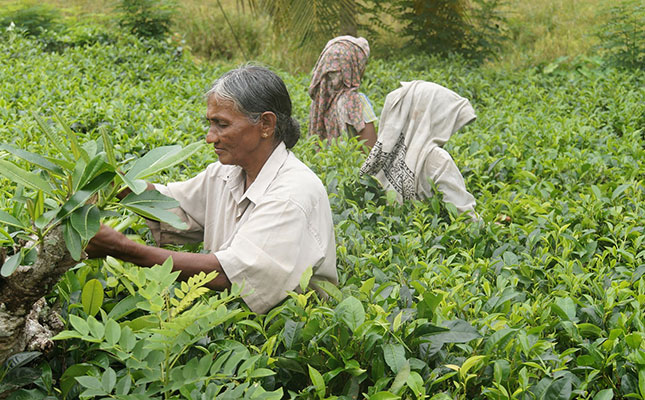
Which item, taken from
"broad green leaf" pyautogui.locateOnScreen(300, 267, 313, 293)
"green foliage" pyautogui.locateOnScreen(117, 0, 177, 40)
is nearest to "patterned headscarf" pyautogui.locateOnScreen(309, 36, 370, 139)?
"broad green leaf" pyautogui.locateOnScreen(300, 267, 313, 293)

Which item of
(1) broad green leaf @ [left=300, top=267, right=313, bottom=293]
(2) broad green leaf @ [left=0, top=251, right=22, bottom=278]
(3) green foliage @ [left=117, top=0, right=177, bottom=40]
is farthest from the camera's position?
(3) green foliage @ [left=117, top=0, right=177, bottom=40]

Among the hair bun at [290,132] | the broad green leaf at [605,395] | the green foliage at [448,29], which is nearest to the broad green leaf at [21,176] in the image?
the hair bun at [290,132]

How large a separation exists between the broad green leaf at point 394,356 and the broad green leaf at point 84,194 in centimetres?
86

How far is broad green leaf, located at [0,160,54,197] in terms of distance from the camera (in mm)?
1544

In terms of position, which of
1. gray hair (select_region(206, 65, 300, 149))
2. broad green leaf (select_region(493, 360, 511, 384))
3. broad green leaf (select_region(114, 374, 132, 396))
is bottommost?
broad green leaf (select_region(493, 360, 511, 384))

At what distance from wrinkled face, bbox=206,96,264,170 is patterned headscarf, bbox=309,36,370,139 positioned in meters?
2.77

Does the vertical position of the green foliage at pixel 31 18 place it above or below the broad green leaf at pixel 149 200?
below

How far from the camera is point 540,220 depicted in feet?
11.5

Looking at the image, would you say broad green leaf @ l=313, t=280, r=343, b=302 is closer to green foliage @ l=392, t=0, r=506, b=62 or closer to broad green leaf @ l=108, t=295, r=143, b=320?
broad green leaf @ l=108, t=295, r=143, b=320

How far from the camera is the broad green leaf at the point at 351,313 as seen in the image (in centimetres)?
190

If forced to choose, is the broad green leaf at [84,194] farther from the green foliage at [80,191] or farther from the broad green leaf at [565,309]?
the broad green leaf at [565,309]

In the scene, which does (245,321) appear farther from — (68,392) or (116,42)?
(116,42)

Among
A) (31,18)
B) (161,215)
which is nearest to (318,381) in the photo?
(161,215)

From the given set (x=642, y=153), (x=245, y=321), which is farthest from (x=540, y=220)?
(x=245, y=321)
